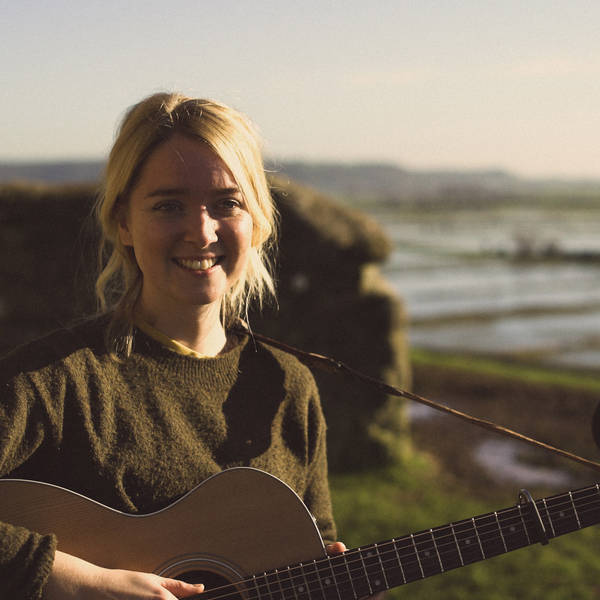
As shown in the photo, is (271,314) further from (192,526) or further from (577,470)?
(192,526)

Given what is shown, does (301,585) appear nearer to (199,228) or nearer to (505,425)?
(199,228)

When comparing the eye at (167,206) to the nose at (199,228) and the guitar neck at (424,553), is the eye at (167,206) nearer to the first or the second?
the nose at (199,228)

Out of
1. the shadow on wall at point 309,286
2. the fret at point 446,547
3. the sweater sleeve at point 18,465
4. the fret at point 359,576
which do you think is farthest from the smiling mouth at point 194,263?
the shadow on wall at point 309,286

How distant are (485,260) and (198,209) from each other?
1618 centimetres

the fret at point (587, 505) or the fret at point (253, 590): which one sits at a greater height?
the fret at point (587, 505)

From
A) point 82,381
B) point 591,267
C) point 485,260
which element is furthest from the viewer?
point 485,260

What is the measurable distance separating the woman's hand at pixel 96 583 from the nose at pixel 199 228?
87cm

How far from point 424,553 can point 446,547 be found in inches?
2.8

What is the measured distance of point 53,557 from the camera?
1925 mm

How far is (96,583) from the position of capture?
1.95 meters

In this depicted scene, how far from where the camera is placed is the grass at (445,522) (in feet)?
15.1

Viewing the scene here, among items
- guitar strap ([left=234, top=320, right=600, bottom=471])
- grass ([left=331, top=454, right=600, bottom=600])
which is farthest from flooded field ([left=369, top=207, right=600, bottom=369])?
guitar strap ([left=234, top=320, right=600, bottom=471])

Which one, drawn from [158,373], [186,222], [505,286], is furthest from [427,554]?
[505,286]

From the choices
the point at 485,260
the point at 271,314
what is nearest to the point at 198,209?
the point at 271,314
